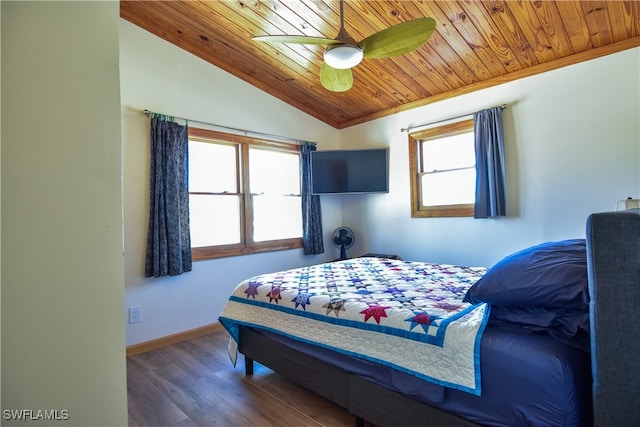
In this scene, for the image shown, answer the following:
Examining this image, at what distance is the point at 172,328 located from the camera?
321cm

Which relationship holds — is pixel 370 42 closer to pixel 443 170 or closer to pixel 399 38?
pixel 399 38

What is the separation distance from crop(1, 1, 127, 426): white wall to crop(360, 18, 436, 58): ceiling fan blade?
1.68 m

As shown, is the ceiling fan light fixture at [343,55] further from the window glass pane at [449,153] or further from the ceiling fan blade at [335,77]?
the window glass pane at [449,153]

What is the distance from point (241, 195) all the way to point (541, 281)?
10.3 feet

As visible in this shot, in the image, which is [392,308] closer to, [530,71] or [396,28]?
[396,28]

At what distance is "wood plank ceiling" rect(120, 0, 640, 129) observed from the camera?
2.47 m

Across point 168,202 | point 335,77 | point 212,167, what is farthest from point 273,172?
point 335,77

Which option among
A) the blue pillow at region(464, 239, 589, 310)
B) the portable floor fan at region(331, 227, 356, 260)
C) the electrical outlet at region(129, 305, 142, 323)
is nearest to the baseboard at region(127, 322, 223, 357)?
the electrical outlet at region(129, 305, 142, 323)

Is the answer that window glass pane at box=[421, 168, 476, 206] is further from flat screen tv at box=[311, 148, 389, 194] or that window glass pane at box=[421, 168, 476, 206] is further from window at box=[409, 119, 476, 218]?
flat screen tv at box=[311, 148, 389, 194]

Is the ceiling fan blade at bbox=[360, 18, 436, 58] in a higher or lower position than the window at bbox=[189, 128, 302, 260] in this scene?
higher

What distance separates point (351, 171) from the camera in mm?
4223

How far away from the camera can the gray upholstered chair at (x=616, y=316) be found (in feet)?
3.40

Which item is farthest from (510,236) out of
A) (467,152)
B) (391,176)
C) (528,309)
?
(528,309)

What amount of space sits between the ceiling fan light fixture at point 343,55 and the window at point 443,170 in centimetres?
204
